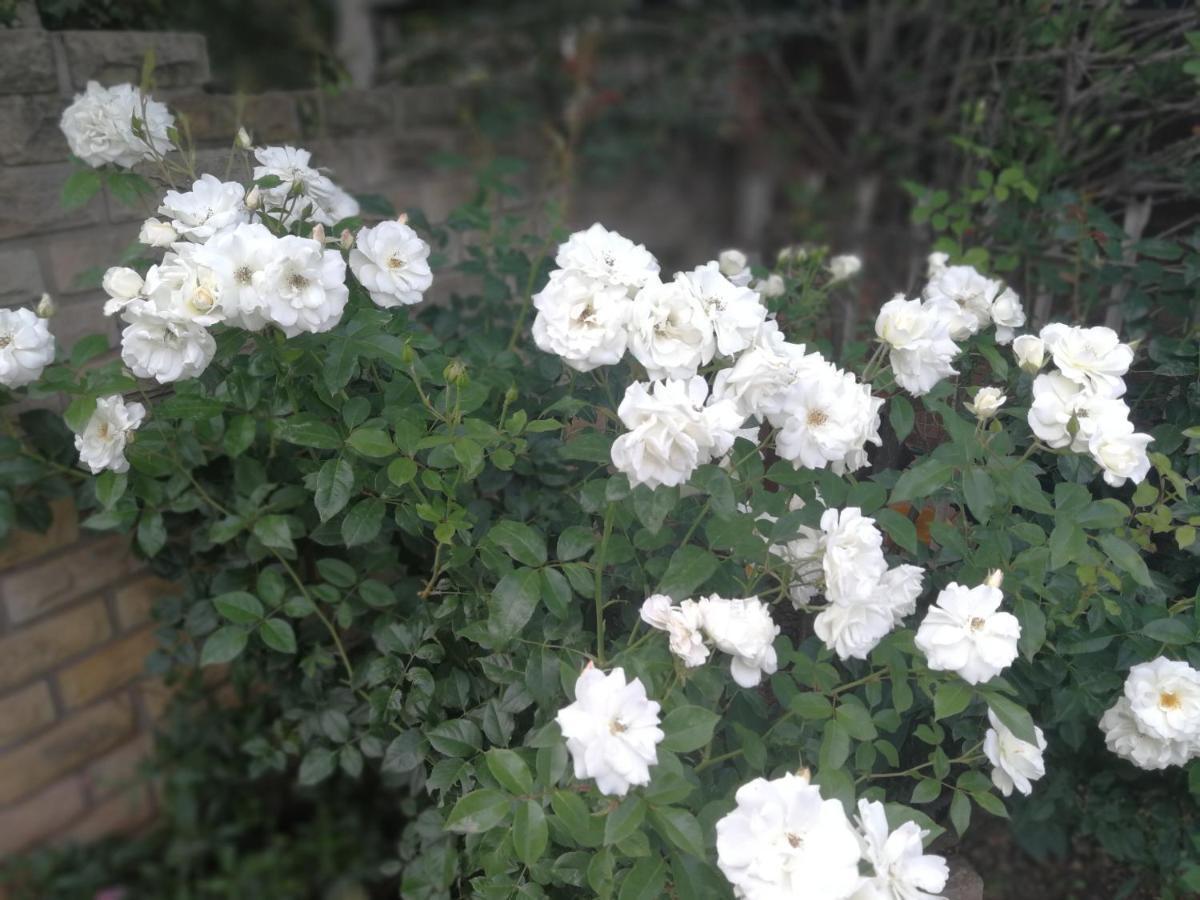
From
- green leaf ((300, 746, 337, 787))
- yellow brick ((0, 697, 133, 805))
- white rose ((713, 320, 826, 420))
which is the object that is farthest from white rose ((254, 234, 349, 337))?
yellow brick ((0, 697, 133, 805))

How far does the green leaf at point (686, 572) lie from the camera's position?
111 centimetres

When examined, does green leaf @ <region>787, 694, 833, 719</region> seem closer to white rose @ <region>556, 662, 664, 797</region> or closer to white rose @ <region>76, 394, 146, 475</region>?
white rose @ <region>556, 662, 664, 797</region>

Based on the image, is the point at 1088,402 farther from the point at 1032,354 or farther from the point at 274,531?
the point at 274,531

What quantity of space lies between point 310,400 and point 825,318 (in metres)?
0.99

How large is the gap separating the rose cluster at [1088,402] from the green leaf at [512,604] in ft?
2.12

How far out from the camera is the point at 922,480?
3.84ft

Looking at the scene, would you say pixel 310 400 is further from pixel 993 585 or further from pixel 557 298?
pixel 993 585

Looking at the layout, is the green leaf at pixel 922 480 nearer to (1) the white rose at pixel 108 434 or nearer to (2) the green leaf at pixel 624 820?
(2) the green leaf at pixel 624 820

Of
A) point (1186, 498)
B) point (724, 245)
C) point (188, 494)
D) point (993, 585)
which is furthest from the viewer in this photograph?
point (724, 245)

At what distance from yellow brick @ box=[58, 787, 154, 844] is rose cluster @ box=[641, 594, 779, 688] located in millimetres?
1540

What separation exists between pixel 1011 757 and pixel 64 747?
174cm

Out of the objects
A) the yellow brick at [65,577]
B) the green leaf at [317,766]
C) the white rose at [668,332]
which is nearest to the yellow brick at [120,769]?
the yellow brick at [65,577]

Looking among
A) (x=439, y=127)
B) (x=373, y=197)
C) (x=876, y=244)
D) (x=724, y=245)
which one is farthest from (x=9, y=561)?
Result: (x=724, y=245)

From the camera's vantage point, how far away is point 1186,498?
1.27m
